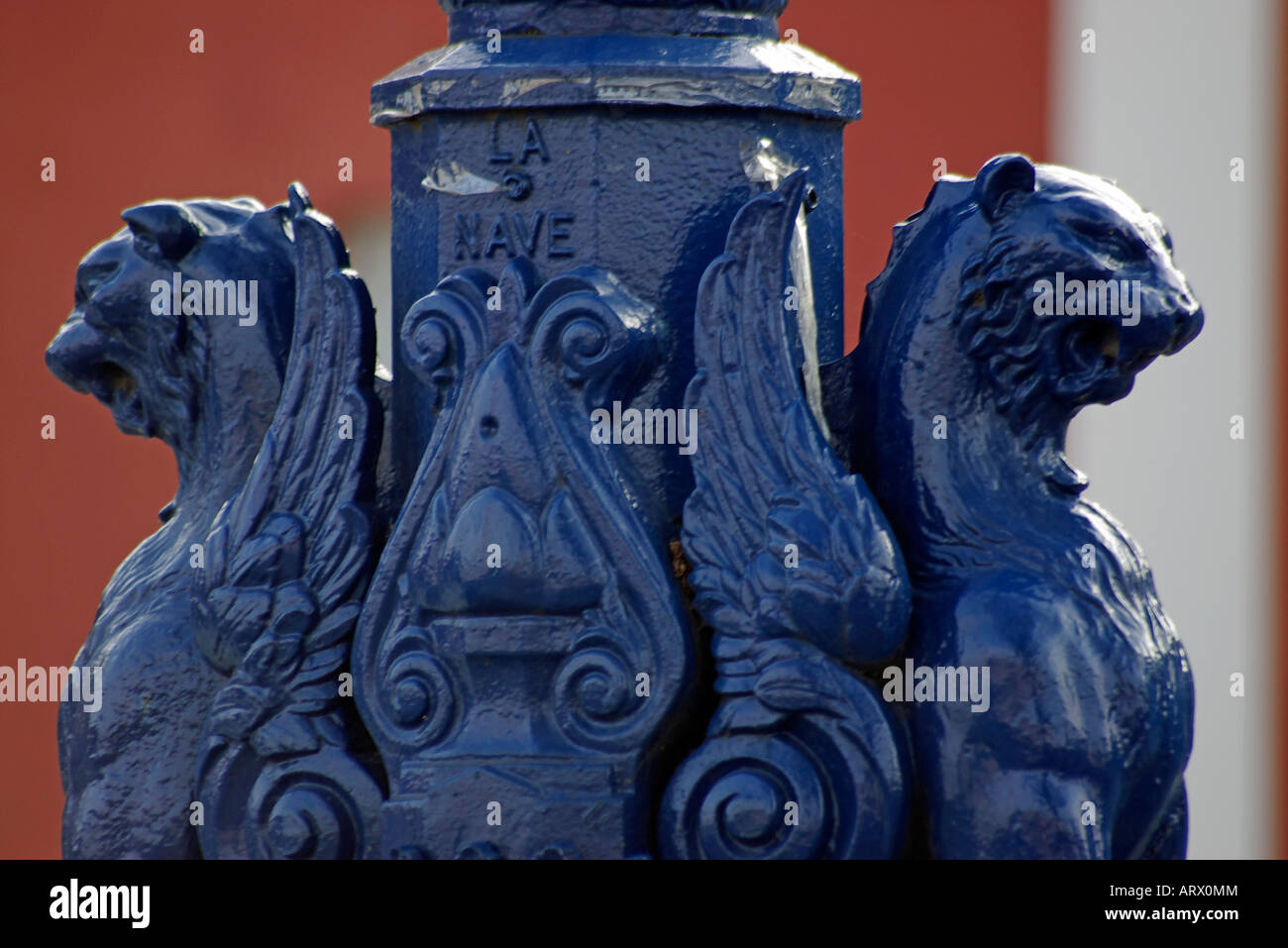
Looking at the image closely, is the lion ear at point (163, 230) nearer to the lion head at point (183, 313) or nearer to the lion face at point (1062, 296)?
the lion head at point (183, 313)

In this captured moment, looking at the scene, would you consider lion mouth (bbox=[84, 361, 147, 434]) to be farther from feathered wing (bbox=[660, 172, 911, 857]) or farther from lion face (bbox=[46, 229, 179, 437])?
feathered wing (bbox=[660, 172, 911, 857])

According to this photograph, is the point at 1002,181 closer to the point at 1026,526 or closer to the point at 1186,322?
the point at 1186,322

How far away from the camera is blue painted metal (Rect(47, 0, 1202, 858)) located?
183 centimetres

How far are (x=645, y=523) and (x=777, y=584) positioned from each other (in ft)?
0.49

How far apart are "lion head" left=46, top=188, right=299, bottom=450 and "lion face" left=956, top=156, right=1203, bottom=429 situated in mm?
714

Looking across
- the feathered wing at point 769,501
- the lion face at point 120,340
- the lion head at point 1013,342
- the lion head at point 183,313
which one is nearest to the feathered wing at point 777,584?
the feathered wing at point 769,501

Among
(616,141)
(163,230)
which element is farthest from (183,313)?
(616,141)

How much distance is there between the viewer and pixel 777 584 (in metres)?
1.83

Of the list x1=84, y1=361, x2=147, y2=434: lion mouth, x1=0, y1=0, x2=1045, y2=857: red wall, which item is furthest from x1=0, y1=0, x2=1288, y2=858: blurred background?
x1=84, y1=361, x2=147, y2=434: lion mouth

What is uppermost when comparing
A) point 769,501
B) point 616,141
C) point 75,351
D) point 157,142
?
point 157,142
